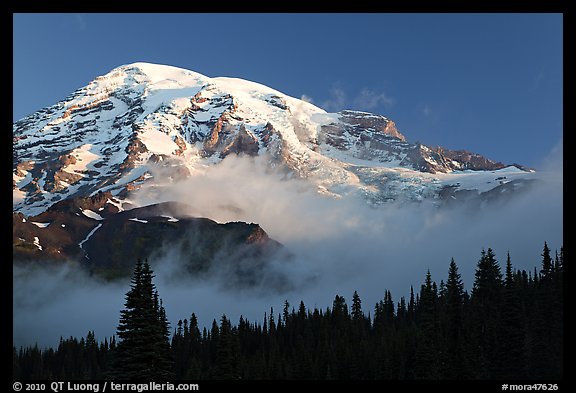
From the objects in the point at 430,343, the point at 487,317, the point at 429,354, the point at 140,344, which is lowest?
the point at 429,354

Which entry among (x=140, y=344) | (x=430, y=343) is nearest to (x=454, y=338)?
(x=430, y=343)

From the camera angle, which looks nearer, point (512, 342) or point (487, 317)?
point (512, 342)

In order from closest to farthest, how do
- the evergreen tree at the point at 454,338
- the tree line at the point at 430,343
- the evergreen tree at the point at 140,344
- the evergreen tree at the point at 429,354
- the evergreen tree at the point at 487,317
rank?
the evergreen tree at the point at 140,344 → the tree line at the point at 430,343 → the evergreen tree at the point at 454,338 → the evergreen tree at the point at 429,354 → the evergreen tree at the point at 487,317

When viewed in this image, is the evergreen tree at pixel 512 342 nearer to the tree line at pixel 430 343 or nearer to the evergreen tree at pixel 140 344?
the tree line at pixel 430 343

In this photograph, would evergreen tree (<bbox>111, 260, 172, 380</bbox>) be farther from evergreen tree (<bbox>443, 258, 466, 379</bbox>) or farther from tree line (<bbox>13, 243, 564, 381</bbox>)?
evergreen tree (<bbox>443, 258, 466, 379</bbox>)

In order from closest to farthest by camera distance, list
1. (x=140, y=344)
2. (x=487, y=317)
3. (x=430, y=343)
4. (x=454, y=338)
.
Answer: (x=140, y=344), (x=430, y=343), (x=454, y=338), (x=487, y=317)

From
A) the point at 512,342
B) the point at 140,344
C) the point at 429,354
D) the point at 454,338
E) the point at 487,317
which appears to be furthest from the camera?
the point at 487,317

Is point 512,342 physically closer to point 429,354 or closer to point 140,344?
point 429,354

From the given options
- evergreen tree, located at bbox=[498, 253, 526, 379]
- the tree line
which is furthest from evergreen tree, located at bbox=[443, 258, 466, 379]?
evergreen tree, located at bbox=[498, 253, 526, 379]

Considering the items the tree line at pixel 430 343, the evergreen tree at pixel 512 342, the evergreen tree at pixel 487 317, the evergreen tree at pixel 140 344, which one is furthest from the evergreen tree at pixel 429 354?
the evergreen tree at pixel 140 344

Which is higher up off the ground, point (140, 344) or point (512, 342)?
point (140, 344)

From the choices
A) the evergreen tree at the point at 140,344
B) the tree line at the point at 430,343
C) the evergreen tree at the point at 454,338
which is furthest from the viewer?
the evergreen tree at the point at 454,338
